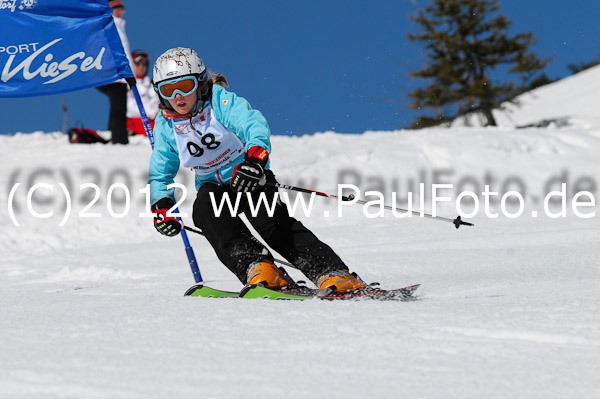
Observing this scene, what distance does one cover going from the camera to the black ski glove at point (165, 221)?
13.8 feet

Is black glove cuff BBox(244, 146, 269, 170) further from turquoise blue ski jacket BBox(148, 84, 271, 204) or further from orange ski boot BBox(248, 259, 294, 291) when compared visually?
orange ski boot BBox(248, 259, 294, 291)

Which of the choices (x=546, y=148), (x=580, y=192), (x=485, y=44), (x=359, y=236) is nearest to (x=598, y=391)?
(x=359, y=236)

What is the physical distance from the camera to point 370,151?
10516 millimetres

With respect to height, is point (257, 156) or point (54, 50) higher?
point (54, 50)

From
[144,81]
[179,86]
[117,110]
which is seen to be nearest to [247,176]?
[179,86]

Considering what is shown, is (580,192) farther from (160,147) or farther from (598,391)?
(598,391)

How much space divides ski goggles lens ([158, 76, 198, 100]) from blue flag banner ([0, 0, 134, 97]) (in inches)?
85.8

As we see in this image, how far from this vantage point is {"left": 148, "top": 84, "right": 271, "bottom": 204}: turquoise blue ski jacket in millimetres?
3975

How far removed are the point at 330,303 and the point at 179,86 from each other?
5.30ft

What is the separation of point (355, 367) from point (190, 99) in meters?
2.35

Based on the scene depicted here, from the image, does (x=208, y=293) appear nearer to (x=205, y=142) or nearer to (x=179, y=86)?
(x=205, y=142)

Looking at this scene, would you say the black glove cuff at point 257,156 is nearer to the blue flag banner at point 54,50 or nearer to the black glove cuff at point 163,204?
the black glove cuff at point 163,204

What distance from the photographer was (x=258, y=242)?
4055 millimetres

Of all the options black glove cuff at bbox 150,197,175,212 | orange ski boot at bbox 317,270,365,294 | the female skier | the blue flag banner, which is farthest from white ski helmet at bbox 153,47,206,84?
the blue flag banner
